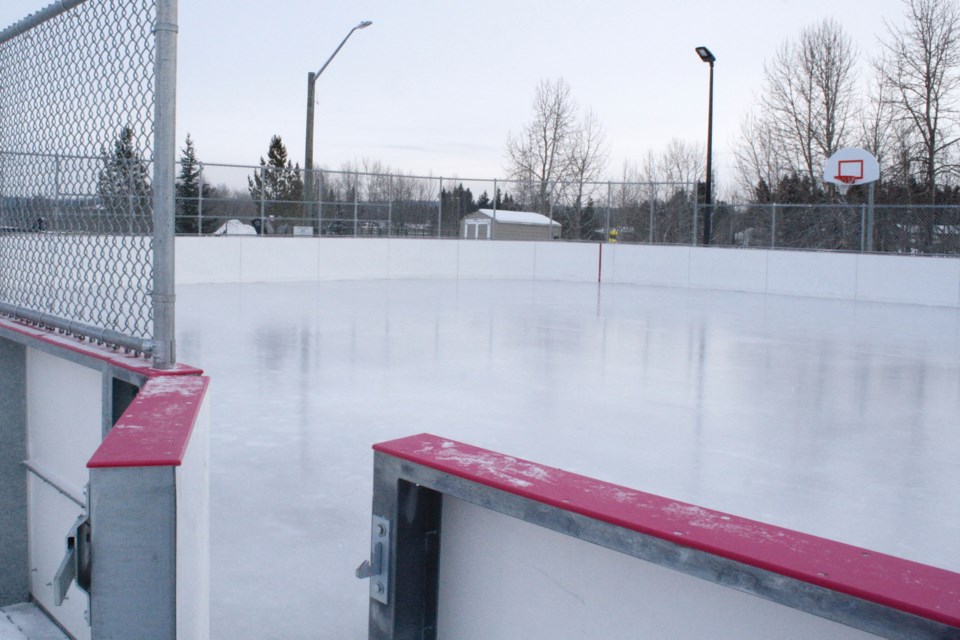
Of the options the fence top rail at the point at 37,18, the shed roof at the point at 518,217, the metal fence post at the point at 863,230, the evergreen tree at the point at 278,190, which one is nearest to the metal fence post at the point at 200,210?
the evergreen tree at the point at 278,190

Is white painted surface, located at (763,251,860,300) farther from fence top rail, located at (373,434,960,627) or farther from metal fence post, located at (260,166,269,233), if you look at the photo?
fence top rail, located at (373,434,960,627)

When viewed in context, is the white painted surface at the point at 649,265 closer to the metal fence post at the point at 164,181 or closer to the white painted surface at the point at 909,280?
the white painted surface at the point at 909,280

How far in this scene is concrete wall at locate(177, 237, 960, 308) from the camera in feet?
64.2

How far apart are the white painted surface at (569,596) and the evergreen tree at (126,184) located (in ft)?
6.24

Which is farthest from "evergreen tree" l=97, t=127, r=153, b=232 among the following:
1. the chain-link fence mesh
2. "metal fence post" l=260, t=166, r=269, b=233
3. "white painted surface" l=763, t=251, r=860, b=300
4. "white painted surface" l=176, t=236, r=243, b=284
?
"white painted surface" l=763, t=251, r=860, b=300

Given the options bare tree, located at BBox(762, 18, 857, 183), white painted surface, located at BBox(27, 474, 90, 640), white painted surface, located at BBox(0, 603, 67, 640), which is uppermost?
bare tree, located at BBox(762, 18, 857, 183)

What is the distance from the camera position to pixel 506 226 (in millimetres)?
25125

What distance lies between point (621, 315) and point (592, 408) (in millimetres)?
8019

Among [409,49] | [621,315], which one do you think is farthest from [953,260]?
[409,49]

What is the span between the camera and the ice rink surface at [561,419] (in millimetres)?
4133

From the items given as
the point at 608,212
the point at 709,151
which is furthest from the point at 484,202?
the point at 709,151

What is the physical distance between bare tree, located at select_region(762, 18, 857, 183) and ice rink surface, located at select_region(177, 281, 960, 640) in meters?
24.2

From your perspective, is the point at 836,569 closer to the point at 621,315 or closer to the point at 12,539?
the point at 12,539

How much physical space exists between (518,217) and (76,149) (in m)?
22.1
